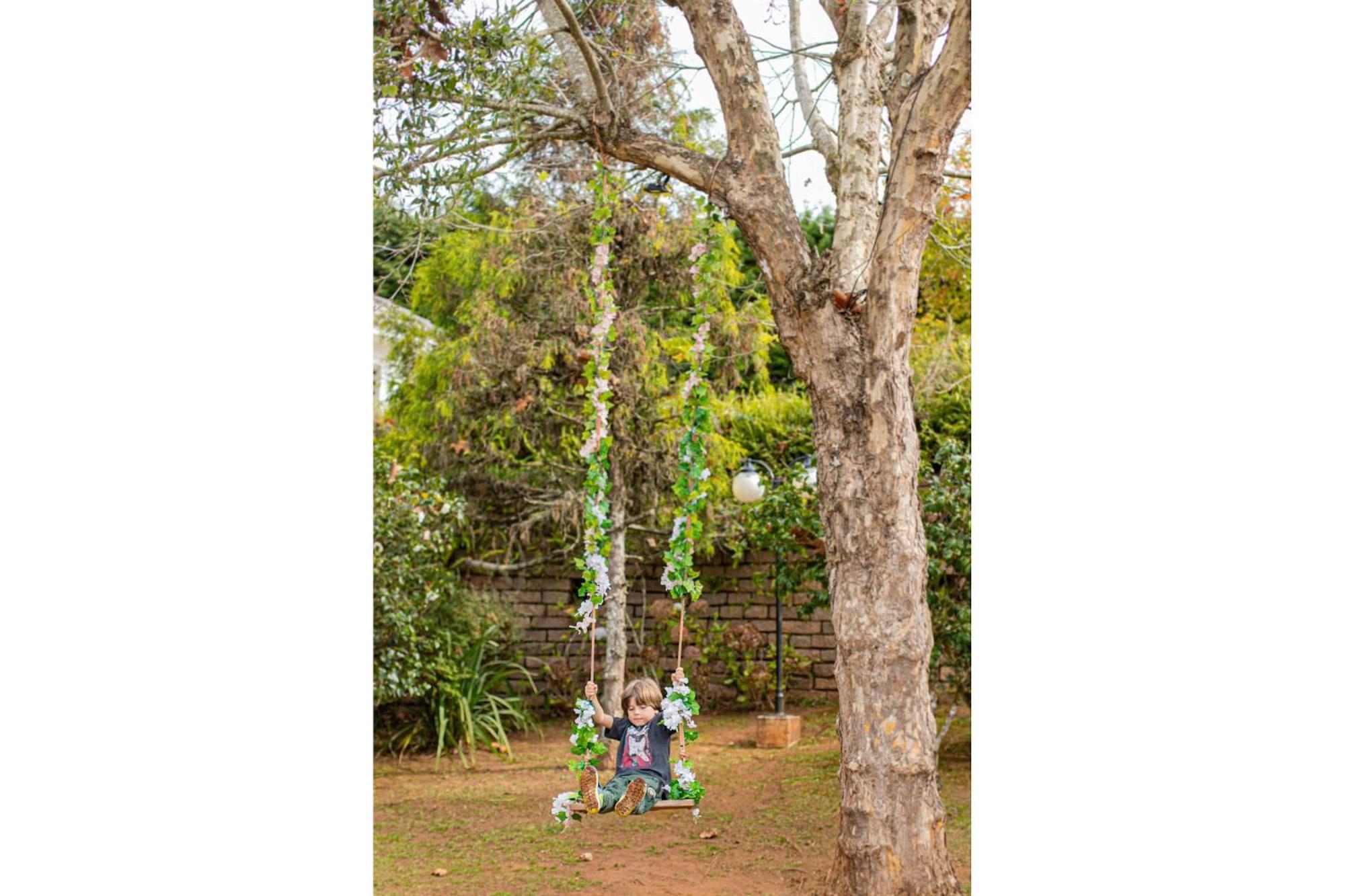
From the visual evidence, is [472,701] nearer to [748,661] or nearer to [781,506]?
[748,661]

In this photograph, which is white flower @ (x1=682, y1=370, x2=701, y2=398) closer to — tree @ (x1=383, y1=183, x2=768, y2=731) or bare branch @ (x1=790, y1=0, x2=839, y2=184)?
bare branch @ (x1=790, y1=0, x2=839, y2=184)

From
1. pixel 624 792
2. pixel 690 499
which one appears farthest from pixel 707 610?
pixel 624 792

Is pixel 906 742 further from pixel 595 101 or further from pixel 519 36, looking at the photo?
pixel 519 36

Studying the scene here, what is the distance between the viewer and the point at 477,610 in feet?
21.6

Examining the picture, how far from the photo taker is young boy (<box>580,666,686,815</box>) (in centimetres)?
346

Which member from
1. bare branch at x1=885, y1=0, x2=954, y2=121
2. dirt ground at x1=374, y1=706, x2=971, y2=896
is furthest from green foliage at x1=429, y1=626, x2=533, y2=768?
bare branch at x1=885, y1=0, x2=954, y2=121

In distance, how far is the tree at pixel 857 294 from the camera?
128 inches

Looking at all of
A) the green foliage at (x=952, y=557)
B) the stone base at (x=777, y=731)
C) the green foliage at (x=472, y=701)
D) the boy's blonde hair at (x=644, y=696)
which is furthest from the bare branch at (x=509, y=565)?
the boy's blonde hair at (x=644, y=696)

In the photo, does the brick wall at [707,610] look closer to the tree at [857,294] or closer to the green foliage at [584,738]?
the green foliage at [584,738]

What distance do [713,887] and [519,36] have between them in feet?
9.62

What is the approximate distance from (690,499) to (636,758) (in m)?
0.82

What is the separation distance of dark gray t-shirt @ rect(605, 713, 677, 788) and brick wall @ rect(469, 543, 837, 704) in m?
3.63

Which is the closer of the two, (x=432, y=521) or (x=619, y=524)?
(x=432, y=521)
